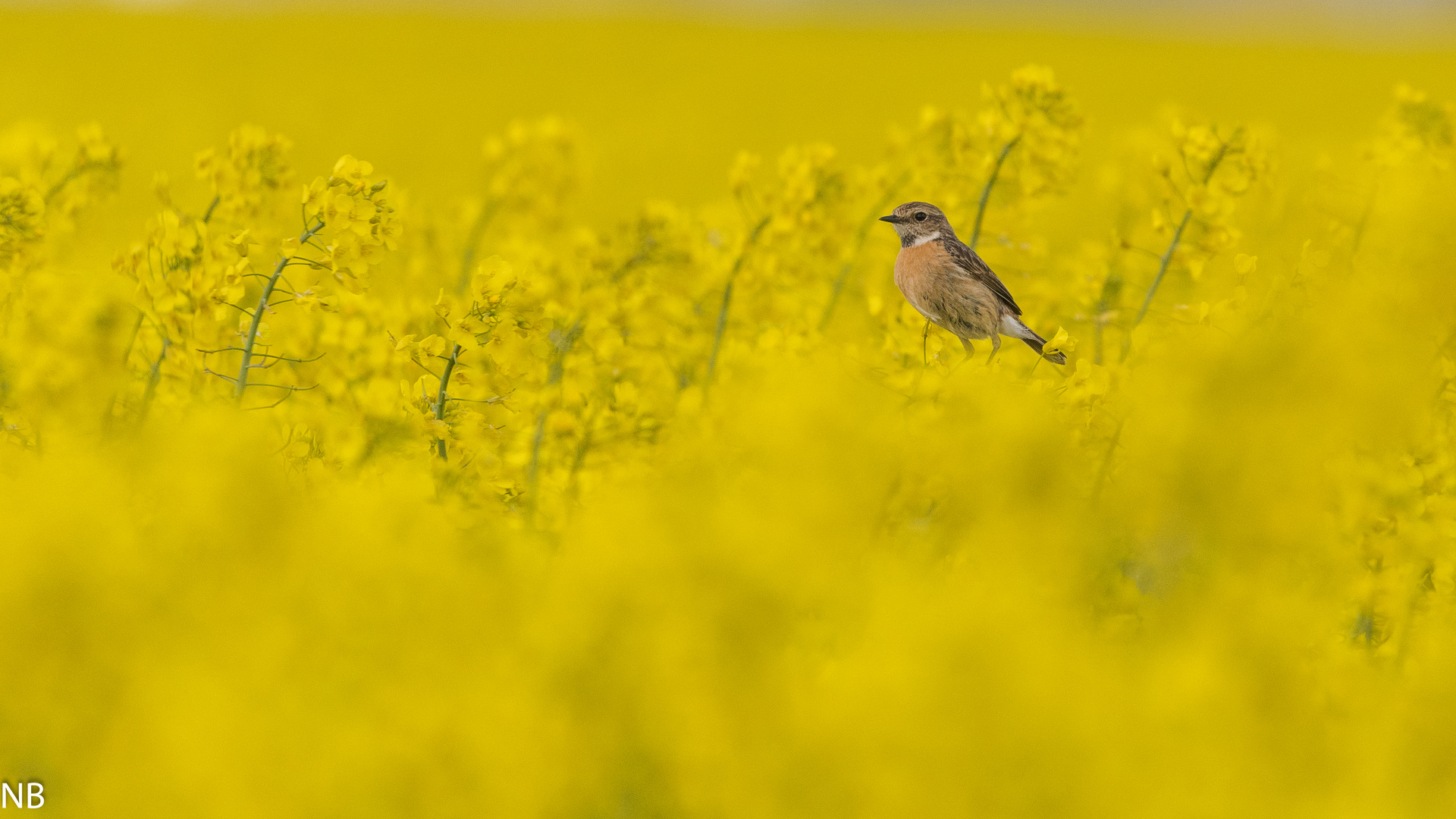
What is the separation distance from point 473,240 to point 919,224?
2.41 meters

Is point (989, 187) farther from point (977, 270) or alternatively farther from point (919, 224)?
point (977, 270)

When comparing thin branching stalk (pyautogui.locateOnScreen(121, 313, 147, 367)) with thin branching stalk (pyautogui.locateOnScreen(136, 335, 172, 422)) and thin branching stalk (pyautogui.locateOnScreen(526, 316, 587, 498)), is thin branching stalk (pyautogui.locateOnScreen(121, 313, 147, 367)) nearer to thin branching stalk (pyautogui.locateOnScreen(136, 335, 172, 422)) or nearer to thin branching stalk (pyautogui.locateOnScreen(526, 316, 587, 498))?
thin branching stalk (pyautogui.locateOnScreen(136, 335, 172, 422))

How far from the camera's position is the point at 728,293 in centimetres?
366

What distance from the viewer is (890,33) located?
30453mm

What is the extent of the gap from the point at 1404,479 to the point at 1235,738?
1327mm

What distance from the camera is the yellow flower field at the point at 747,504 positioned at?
1.46m

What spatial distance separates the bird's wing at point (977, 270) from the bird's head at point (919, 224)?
12 cm

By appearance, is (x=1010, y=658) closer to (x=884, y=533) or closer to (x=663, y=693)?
(x=663, y=693)

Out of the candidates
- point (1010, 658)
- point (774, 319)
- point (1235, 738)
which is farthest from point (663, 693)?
point (774, 319)

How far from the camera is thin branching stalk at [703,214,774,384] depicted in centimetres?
359

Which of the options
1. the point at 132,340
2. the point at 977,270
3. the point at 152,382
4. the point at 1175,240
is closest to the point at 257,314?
the point at 152,382

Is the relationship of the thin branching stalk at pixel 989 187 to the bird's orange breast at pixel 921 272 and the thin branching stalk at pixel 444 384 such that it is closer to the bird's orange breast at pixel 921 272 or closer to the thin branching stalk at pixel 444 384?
the bird's orange breast at pixel 921 272

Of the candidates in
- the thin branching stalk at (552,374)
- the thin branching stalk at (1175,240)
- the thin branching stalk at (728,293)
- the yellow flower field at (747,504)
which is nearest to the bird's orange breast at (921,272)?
the yellow flower field at (747,504)

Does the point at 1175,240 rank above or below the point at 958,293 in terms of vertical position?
above
